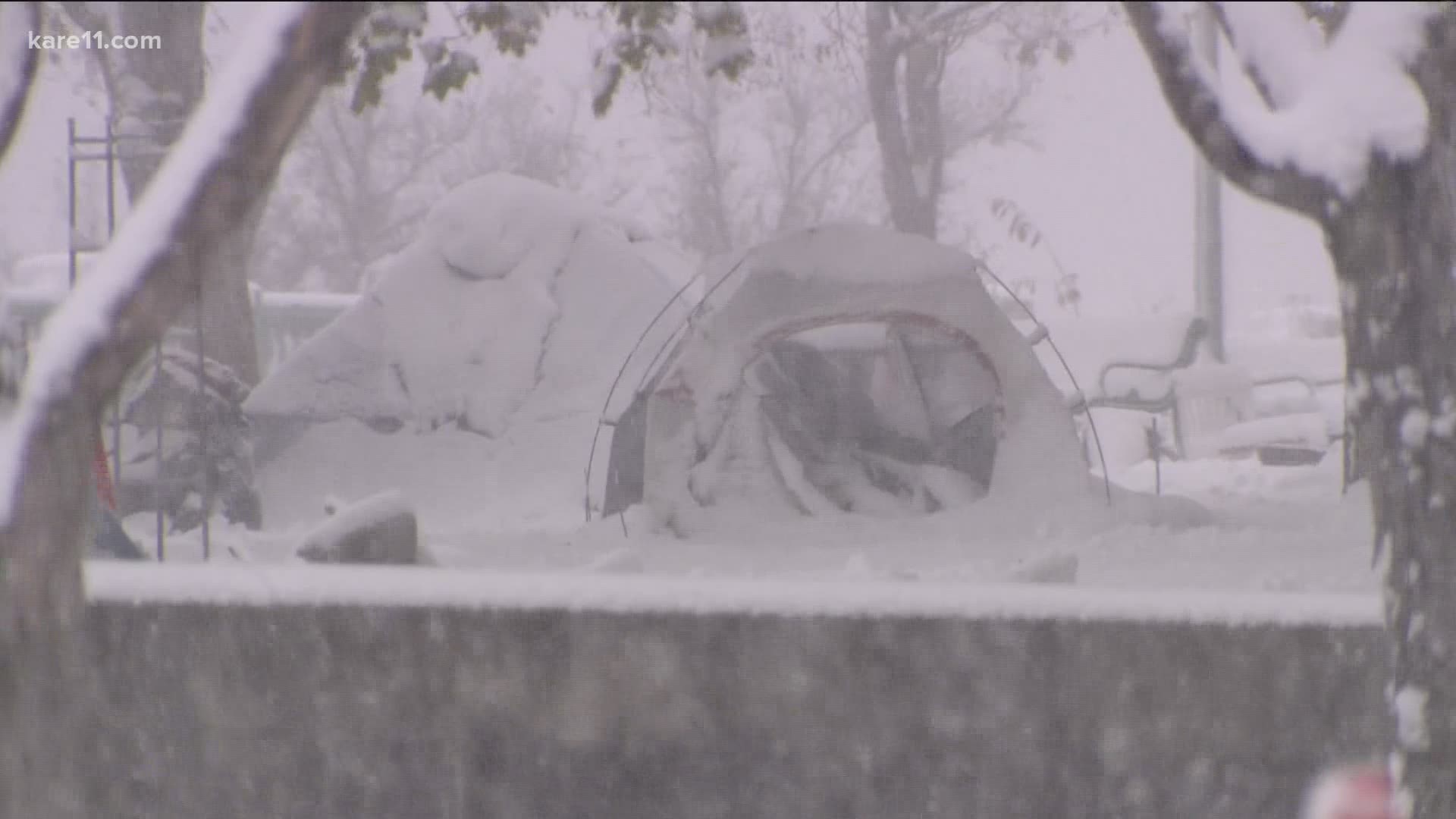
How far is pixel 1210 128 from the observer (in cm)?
312

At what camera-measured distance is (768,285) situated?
28.5 feet

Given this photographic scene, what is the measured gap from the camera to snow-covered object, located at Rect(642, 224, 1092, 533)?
8602 millimetres

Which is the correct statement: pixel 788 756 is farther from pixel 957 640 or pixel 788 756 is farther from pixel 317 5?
pixel 317 5

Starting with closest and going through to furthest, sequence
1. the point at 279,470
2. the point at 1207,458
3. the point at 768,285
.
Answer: the point at 768,285, the point at 279,470, the point at 1207,458

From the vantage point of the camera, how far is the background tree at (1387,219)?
3027 mm

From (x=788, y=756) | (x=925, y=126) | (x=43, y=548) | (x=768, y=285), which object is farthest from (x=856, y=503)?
(x=925, y=126)

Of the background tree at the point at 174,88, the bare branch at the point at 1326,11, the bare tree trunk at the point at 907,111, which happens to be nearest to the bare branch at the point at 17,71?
the bare branch at the point at 1326,11

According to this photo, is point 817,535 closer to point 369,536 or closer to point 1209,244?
point 369,536

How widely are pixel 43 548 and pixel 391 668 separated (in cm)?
198

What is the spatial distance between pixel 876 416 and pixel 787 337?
0.80m

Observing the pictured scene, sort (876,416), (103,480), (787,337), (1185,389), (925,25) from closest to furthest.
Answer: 1. (103,480)
2. (787,337)
3. (876,416)
4. (925,25)
5. (1185,389)

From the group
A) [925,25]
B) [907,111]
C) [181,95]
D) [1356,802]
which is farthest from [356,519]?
[907,111]

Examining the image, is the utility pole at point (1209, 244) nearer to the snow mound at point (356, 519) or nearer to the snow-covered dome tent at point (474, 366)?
the snow-covered dome tent at point (474, 366)

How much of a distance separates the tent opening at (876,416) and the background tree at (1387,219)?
5.69 m
